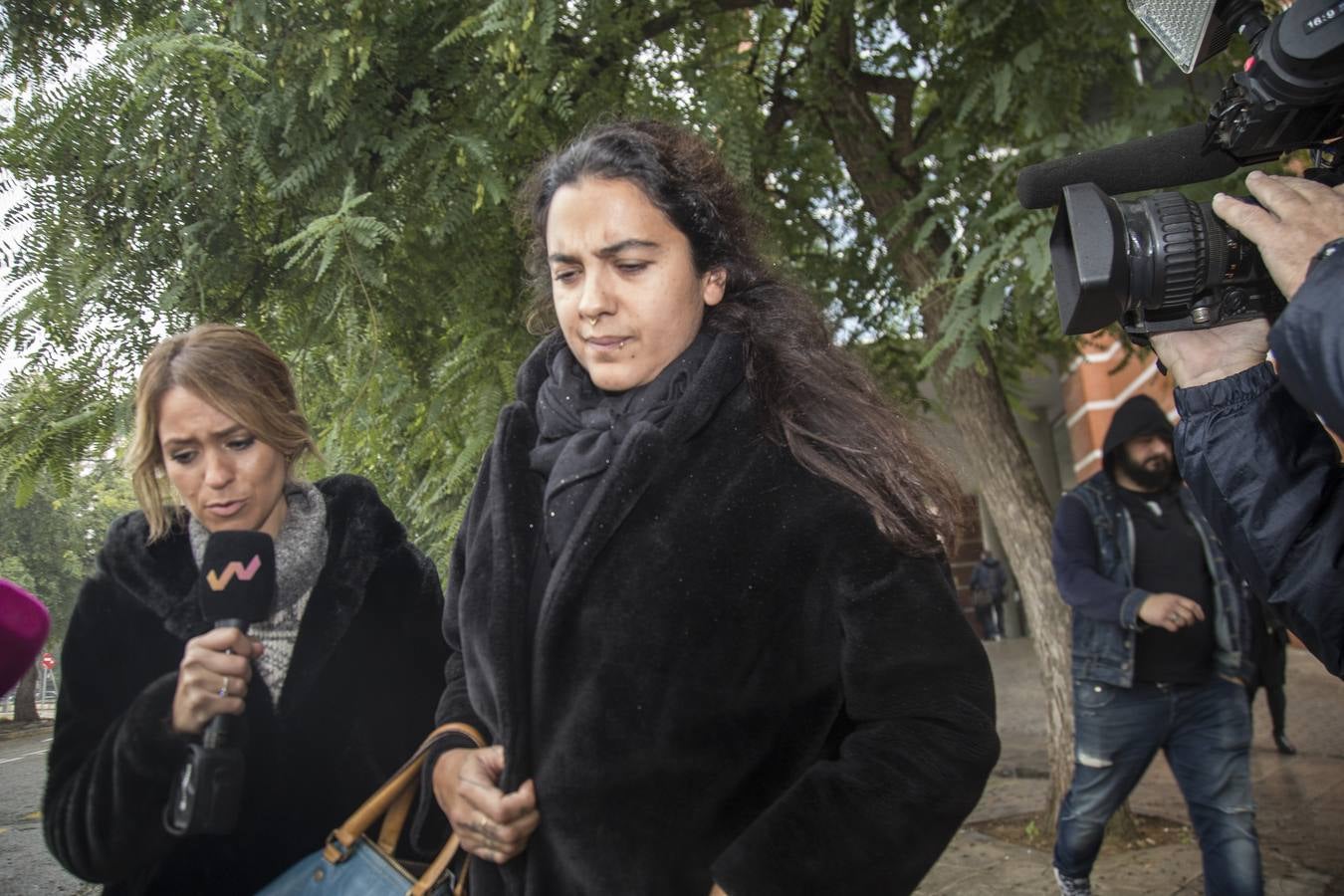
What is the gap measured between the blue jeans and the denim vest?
0.06 meters

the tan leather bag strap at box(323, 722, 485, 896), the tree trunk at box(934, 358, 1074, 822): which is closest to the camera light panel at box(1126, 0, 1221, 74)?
the tan leather bag strap at box(323, 722, 485, 896)

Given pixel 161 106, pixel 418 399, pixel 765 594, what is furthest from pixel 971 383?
pixel 765 594

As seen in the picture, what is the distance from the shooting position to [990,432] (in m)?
5.45

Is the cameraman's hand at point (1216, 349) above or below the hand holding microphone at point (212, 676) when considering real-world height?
above

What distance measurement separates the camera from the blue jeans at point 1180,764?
141 inches

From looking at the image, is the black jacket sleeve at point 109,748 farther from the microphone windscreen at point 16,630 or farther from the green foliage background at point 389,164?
the green foliage background at point 389,164

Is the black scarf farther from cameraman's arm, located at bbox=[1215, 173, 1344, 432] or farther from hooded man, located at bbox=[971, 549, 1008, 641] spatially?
hooded man, located at bbox=[971, 549, 1008, 641]

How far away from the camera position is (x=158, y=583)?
1971 millimetres

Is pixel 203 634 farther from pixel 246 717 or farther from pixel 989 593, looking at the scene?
pixel 989 593

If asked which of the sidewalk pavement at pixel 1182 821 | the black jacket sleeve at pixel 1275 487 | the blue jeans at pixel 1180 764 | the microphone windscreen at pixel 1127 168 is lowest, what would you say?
the sidewalk pavement at pixel 1182 821

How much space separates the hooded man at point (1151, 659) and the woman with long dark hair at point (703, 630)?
96.8 inches

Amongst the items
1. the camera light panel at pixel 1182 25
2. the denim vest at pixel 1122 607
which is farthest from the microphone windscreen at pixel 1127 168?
the denim vest at pixel 1122 607

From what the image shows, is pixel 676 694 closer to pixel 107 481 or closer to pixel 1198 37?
pixel 1198 37

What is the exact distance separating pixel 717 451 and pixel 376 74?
2.92m
